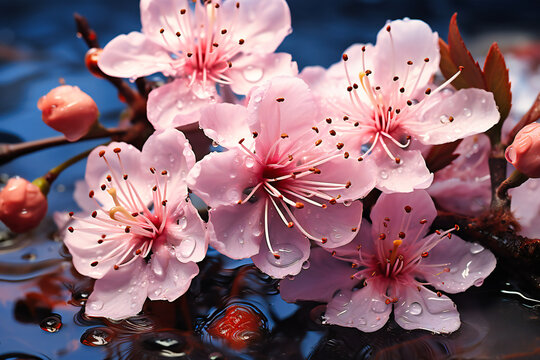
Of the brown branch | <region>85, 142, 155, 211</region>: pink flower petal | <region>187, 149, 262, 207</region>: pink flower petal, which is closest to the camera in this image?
<region>187, 149, 262, 207</region>: pink flower petal

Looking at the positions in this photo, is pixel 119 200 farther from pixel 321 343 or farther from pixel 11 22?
pixel 11 22

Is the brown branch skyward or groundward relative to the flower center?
groundward

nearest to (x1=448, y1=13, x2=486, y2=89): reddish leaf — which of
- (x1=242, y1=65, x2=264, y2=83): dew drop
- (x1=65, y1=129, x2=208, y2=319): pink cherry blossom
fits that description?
(x1=242, y1=65, x2=264, y2=83): dew drop

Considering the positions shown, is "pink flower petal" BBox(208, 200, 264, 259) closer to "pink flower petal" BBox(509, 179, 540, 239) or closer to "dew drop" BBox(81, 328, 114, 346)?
"dew drop" BBox(81, 328, 114, 346)

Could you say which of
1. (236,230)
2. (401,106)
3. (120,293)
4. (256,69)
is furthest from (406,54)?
(120,293)

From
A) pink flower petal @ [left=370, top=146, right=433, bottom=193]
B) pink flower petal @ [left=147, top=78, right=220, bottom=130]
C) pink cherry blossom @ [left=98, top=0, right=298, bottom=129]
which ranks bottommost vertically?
pink flower petal @ [left=370, top=146, right=433, bottom=193]

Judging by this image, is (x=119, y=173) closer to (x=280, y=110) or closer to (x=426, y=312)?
(x=280, y=110)
